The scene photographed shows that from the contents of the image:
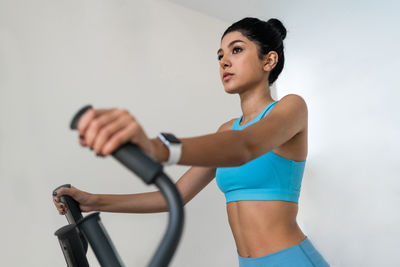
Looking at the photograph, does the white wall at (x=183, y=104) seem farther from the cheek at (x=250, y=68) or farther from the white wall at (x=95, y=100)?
the cheek at (x=250, y=68)

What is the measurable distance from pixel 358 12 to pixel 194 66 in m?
1.44

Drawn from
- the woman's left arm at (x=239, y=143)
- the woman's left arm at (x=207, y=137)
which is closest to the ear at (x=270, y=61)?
the woman's left arm at (x=207, y=137)

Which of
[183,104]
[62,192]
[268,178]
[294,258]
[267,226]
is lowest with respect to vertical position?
[294,258]

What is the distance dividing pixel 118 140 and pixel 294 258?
929 millimetres

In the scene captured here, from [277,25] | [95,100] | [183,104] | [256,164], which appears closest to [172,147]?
[256,164]

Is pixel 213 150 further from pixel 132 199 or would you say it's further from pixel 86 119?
pixel 132 199

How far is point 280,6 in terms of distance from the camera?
336 cm

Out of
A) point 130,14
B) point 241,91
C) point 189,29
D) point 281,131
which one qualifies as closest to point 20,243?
point 241,91

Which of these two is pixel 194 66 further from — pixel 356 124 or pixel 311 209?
pixel 311 209

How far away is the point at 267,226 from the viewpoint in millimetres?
1322

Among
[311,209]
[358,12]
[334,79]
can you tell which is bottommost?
[311,209]

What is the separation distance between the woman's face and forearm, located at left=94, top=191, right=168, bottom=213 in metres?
0.50

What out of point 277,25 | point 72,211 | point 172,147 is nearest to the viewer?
point 172,147

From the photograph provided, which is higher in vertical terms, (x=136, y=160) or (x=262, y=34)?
(x=262, y=34)
